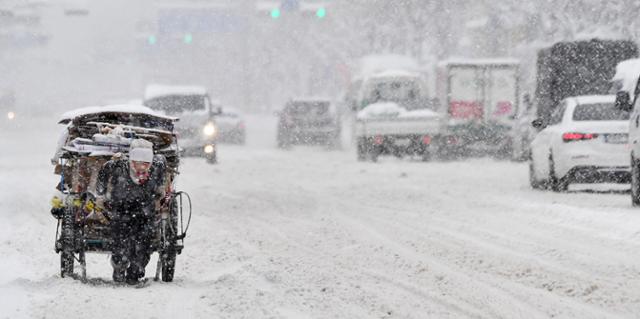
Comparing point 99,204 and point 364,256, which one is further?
point 364,256

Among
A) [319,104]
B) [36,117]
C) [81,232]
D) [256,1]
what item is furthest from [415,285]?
[256,1]

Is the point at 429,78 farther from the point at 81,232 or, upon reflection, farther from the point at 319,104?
the point at 81,232

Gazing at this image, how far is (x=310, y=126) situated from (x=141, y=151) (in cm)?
3108

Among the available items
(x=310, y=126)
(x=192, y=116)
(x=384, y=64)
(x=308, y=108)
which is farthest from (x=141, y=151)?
(x=384, y=64)

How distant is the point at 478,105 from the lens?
36.2 m

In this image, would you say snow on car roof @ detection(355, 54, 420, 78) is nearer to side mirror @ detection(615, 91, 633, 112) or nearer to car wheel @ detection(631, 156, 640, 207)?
side mirror @ detection(615, 91, 633, 112)

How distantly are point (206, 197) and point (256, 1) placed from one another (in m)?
78.6

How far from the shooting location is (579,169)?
67.6 ft

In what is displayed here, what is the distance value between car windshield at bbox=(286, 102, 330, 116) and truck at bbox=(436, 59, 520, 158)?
4.36 meters

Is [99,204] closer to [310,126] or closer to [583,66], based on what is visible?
[583,66]

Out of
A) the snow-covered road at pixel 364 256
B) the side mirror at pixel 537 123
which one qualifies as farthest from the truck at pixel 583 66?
the side mirror at pixel 537 123

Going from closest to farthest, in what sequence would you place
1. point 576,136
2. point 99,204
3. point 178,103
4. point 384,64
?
1. point 99,204
2. point 576,136
3. point 178,103
4. point 384,64

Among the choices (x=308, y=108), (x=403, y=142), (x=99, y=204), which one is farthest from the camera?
(x=308, y=108)

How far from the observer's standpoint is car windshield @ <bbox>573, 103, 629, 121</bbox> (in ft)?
69.6
